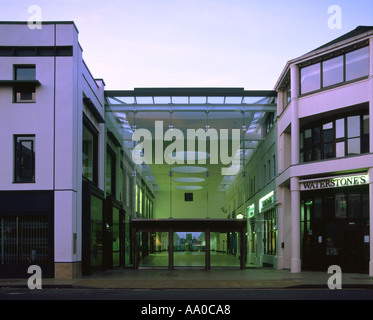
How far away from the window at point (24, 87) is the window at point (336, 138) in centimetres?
1361

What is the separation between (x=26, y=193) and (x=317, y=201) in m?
14.1

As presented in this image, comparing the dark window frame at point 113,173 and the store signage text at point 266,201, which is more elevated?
the dark window frame at point 113,173

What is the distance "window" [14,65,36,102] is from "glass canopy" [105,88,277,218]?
6.98 metres

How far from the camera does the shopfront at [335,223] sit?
1056 inches

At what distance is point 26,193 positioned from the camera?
974 inches

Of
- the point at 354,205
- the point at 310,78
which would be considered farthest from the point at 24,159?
the point at 354,205

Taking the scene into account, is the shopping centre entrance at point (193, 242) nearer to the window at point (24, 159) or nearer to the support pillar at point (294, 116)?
the support pillar at point (294, 116)

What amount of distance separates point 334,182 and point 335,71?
5.18m

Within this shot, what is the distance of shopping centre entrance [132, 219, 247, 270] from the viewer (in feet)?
101

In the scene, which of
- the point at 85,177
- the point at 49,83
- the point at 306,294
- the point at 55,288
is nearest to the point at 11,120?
the point at 49,83

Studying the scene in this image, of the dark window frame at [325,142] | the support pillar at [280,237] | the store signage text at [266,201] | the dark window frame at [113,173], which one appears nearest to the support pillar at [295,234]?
the dark window frame at [325,142]

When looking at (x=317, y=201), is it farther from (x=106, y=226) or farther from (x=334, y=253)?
(x=106, y=226)

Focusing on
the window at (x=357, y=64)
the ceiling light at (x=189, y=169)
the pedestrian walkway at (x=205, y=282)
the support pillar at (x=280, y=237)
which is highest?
the window at (x=357, y=64)

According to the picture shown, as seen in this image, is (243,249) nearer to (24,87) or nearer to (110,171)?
(110,171)
